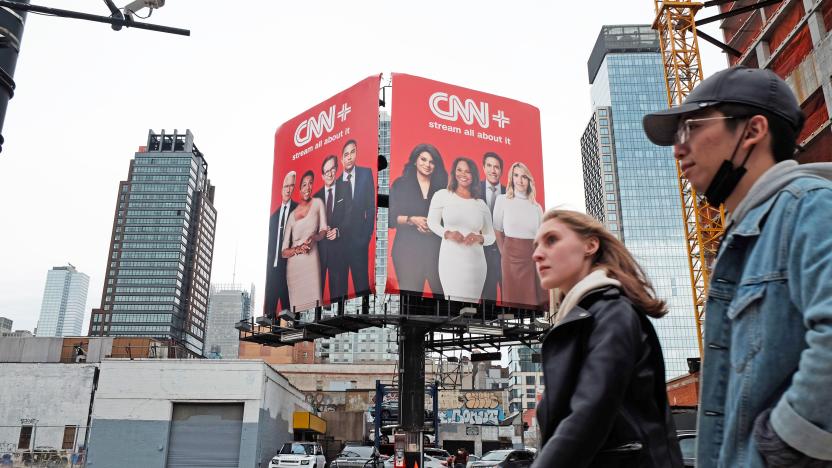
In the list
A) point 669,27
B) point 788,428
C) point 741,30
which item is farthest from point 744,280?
point 669,27

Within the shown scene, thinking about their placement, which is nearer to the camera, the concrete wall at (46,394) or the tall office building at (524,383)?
the concrete wall at (46,394)

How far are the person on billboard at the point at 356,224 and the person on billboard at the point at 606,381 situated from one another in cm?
2267

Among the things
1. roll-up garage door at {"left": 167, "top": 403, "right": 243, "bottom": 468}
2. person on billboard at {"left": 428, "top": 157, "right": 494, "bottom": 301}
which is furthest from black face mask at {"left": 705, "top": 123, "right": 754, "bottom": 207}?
roll-up garage door at {"left": 167, "top": 403, "right": 243, "bottom": 468}

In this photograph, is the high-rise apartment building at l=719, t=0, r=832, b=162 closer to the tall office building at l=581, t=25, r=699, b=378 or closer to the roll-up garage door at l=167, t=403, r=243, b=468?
the roll-up garage door at l=167, t=403, r=243, b=468

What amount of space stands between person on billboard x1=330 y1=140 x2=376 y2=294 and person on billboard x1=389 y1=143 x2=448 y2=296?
0.97 metres

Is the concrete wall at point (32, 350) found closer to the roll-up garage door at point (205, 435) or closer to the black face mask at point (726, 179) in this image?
the roll-up garage door at point (205, 435)

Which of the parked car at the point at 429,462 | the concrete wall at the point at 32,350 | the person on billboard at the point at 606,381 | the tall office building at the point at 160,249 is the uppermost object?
the tall office building at the point at 160,249

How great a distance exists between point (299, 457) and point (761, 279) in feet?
77.9

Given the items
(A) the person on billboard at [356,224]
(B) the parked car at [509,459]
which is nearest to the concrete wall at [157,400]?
(A) the person on billboard at [356,224]

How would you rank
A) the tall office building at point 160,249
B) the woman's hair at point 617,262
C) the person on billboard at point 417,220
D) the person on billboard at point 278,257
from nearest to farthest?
the woman's hair at point 617,262 < the person on billboard at point 417,220 < the person on billboard at point 278,257 < the tall office building at point 160,249

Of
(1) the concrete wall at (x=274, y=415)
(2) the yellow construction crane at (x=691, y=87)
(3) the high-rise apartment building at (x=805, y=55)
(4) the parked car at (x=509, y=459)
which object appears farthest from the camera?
(2) the yellow construction crane at (x=691, y=87)

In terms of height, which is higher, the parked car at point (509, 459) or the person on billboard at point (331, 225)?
the person on billboard at point (331, 225)

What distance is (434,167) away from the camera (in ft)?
87.5

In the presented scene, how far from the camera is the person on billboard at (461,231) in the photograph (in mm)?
25781
